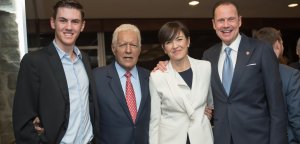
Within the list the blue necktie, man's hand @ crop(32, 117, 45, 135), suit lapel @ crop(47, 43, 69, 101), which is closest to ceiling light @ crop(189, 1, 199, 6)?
the blue necktie

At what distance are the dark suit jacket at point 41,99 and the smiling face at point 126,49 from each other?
1.82 feet

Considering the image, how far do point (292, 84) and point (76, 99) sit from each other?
141cm

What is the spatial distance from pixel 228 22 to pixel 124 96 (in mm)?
846

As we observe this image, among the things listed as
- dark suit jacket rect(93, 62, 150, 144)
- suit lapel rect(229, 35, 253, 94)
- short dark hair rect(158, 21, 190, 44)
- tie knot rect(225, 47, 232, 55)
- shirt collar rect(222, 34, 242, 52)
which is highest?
short dark hair rect(158, 21, 190, 44)

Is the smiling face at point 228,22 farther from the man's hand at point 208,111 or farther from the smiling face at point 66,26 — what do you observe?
the smiling face at point 66,26

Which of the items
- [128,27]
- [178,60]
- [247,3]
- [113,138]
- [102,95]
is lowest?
[113,138]

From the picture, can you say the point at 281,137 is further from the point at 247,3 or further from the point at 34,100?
the point at 247,3

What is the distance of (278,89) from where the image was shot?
229 cm

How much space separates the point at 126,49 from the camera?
261cm

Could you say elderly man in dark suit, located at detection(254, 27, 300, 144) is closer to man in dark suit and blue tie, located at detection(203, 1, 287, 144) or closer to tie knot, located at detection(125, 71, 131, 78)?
man in dark suit and blue tie, located at detection(203, 1, 287, 144)

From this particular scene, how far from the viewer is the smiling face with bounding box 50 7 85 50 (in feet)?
7.32

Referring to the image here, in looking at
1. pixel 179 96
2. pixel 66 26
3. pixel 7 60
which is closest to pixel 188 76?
pixel 179 96

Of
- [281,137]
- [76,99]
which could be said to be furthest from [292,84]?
[76,99]

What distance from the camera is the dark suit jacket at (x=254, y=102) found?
2281 mm
